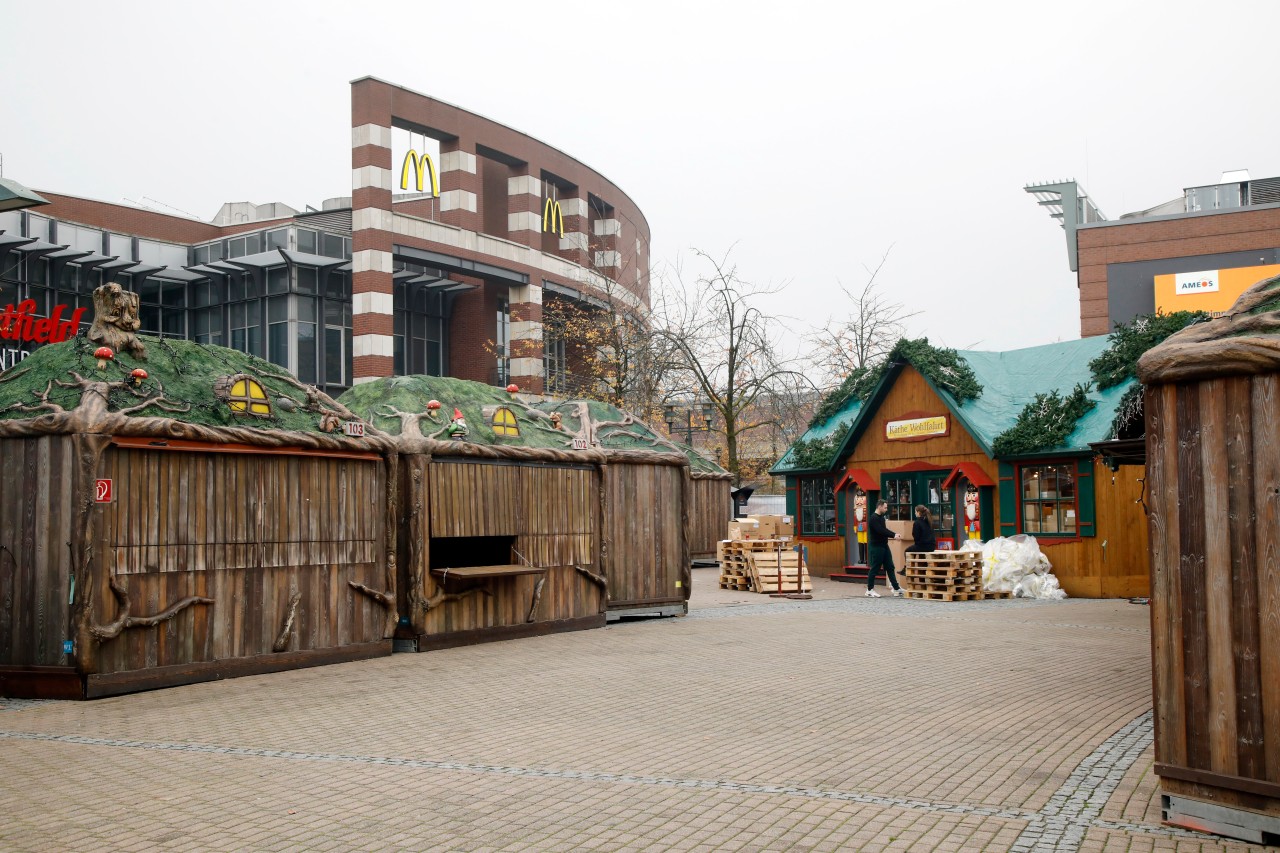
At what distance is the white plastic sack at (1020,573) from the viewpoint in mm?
21078

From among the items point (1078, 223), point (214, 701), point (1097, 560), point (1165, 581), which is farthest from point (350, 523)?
point (1078, 223)

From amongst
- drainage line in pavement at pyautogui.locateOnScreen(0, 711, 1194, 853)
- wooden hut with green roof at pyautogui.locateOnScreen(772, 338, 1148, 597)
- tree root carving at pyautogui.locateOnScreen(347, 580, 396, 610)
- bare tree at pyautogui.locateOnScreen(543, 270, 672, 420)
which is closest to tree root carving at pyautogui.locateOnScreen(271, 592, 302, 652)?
tree root carving at pyautogui.locateOnScreen(347, 580, 396, 610)

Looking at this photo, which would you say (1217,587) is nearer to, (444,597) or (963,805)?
(963,805)

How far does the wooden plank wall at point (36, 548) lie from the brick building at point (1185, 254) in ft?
151

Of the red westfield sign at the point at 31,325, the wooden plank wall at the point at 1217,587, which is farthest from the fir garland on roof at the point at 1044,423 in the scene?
the red westfield sign at the point at 31,325

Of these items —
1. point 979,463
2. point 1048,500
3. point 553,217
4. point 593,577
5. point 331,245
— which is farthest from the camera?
point 553,217

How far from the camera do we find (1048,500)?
2178 centimetres

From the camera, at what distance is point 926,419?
24453 mm

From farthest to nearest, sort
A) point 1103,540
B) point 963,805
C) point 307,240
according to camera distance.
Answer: point 307,240, point 1103,540, point 963,805

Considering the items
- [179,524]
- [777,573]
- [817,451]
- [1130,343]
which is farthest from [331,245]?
[179,524]

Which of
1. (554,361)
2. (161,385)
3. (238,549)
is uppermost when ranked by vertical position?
(554,361)

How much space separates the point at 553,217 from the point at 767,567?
1067 inches

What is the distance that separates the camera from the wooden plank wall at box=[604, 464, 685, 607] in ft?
56.1

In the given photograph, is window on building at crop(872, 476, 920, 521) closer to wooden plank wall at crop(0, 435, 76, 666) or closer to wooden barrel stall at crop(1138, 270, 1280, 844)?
wooden plank wall at crop(0, 435, 76, 666)
